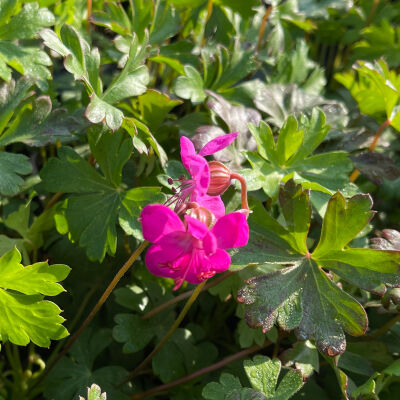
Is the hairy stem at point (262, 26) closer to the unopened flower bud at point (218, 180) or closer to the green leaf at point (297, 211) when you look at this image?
the green leaf at point (297, 211)

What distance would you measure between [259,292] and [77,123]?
597 mm

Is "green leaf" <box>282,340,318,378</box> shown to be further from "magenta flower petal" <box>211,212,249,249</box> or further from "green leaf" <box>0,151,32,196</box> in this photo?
"green leaf" <box>0,151,32,196</box>

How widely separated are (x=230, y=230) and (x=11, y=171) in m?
0.61

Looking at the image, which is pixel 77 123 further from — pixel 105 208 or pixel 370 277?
pixel 370 277

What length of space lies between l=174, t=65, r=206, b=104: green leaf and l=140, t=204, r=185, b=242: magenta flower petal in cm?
66

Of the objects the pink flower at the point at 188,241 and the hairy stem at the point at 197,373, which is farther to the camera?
the hairy stem at the point at 197,373

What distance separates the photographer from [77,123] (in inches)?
53.2

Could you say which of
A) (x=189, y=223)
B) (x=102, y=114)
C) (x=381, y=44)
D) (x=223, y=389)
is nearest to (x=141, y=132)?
(x=102, y=114)

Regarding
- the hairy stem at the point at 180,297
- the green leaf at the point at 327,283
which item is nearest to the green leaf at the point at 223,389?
the green leaf at the point at 327,283

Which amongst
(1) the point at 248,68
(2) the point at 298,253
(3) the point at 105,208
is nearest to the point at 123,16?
(1) the point at 248,68

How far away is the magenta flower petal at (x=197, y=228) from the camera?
2.78 ft

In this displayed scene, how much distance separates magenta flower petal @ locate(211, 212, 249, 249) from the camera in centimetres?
90

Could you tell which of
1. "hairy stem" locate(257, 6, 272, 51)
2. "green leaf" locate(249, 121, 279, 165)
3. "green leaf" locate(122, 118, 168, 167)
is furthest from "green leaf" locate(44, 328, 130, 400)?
"hairy stem" locate(257, 6, 272, 51)

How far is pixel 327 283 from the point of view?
1.20m
